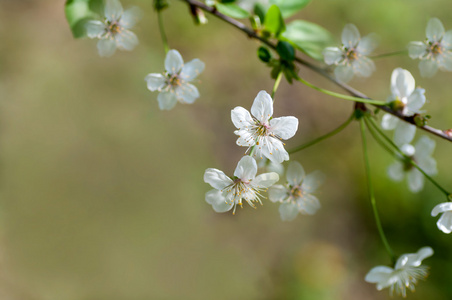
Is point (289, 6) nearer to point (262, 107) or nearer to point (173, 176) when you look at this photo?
point (262, 107)

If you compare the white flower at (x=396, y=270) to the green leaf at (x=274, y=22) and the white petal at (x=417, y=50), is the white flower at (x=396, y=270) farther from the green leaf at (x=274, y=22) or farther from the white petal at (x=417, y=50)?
the green leaf at (x=274, y=22)

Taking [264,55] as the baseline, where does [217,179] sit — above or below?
below

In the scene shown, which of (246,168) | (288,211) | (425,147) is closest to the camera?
(246,168)

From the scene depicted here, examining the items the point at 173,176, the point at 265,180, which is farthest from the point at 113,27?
the point at 173,176

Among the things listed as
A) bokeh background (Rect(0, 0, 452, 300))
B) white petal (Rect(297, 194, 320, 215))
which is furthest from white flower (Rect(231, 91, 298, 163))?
→ bokeh background (Rect(0, 0, 452, 300))

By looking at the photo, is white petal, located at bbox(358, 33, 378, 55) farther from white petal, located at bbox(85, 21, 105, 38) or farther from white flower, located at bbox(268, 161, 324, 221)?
white petal, located at bbox(85, 21, 105, 38)
